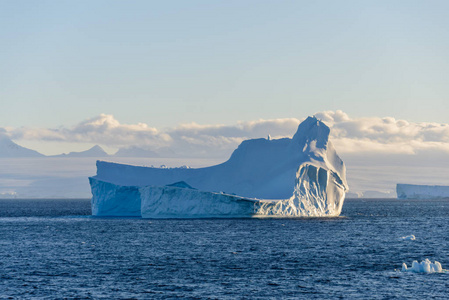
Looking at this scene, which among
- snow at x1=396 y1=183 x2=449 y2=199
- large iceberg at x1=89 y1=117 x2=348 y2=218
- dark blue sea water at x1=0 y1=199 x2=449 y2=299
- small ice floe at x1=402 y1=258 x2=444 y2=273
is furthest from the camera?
snow at x1=396 y1=183 x2=449 y2=199

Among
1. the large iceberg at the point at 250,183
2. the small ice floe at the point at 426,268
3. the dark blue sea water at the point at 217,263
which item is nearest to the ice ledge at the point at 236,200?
the large iceberg at the point at 250,183

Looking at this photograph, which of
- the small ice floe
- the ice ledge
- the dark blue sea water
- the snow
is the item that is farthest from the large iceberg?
the snow

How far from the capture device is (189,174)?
235ft

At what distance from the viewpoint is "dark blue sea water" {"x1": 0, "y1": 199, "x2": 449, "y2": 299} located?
2572 centimetres

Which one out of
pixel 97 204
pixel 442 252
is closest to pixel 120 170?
pixel 97 204

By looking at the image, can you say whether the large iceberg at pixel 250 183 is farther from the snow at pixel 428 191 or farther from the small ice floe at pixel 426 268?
the snow at pixel 428 191

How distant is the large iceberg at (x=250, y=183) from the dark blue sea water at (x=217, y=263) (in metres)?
7.41

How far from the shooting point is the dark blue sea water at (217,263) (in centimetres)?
2572

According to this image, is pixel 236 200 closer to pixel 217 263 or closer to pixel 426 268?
pixel 217 263

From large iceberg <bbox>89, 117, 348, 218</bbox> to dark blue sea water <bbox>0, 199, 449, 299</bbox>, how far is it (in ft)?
24.3

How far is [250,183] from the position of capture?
67938mm

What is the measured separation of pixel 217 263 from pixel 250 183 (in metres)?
34.4

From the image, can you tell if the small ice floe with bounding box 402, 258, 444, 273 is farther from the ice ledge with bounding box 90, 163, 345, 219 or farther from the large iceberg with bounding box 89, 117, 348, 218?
the large iceberg with bounding box 89, 117, 348, 218

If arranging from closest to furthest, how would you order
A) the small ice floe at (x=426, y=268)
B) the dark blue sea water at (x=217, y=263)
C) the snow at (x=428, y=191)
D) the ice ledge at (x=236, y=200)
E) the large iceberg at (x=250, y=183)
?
the dark blue sea water at (x=217, y=263) < the small ice floe at (x=426, y=268) < the ice ledge at (x=236, y=200) < the large iceberg at (x=250, y=183) < the snow at (x=428, y=191)
